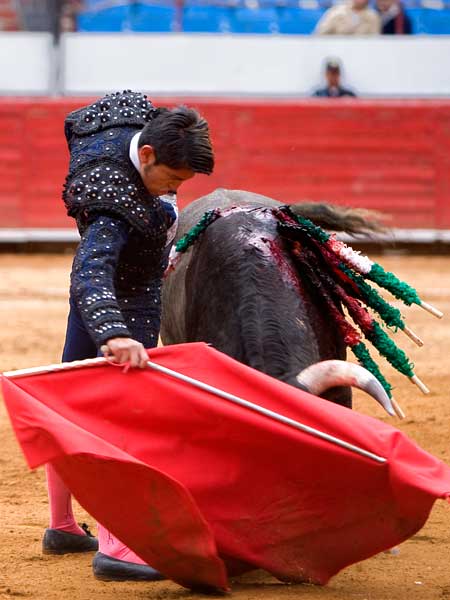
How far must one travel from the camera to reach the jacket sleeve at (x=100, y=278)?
2824 millimetres

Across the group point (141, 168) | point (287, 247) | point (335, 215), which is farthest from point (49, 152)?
point (141, 168)

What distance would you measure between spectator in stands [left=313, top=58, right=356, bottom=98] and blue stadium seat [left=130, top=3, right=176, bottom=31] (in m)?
1.76

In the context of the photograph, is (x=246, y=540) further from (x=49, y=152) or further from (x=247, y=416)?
(x=49, y=152)

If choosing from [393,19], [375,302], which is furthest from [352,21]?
[375,302]

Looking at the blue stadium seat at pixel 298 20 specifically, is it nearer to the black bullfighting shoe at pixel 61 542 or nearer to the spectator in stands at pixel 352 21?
the spectator in stands at pixel 352 21

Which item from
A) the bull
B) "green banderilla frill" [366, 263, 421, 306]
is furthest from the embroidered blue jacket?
"green banderilla frill" [366, 263, 421, 306]

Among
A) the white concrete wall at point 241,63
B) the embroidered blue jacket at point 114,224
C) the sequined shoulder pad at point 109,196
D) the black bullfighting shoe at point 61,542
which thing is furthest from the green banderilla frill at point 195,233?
the white concrete wall at point 241,63

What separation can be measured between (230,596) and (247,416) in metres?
0.48

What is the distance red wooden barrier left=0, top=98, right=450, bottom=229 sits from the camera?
10359 mm

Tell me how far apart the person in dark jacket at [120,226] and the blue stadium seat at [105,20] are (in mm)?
8345

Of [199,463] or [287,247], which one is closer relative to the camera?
[199,463]

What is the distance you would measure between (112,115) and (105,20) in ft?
28.2

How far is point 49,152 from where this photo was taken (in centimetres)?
1047

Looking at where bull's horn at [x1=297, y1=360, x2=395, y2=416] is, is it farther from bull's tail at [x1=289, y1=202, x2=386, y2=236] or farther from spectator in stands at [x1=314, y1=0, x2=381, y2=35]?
spectator in stands at [x1=314, y1=0, x2=381, y2=35]
